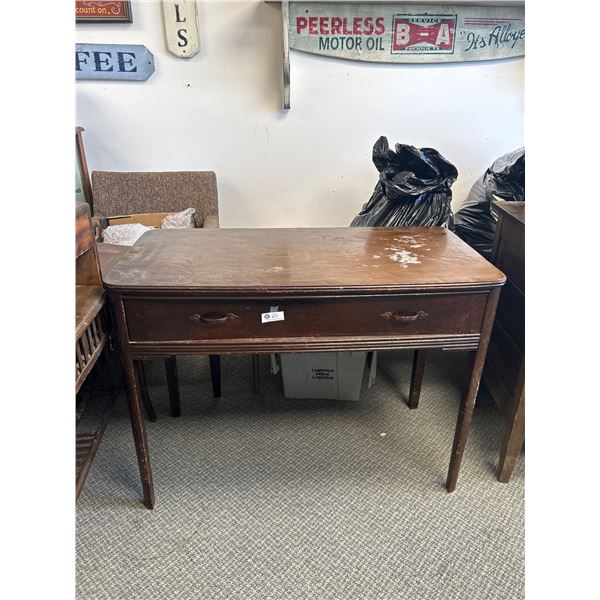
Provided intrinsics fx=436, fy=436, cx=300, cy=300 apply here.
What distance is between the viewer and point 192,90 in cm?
205

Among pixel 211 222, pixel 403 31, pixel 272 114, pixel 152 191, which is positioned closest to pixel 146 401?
pixel 211 222

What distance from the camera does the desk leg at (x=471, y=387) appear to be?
44.3 inches

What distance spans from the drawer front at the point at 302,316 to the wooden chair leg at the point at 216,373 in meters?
0.68

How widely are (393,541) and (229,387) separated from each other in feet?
3.02

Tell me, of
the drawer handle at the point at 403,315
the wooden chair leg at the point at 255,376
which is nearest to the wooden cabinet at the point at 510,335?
the drawer handle at the point at 403,315

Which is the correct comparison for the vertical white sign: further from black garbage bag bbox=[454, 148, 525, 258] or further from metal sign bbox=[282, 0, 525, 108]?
black garbage bag bbox=[454, 148, 525, 258]

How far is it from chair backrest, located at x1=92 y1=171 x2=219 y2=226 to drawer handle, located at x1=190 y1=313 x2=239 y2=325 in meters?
1.16

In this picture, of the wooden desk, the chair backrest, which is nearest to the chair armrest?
the chair backrest

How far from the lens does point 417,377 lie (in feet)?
5.65

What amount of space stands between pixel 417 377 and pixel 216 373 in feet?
2.66

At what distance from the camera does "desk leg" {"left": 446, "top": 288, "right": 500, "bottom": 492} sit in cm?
112

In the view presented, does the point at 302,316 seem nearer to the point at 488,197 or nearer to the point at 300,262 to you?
the point at 300,262

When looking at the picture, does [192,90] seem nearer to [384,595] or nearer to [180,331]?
[180,331]
